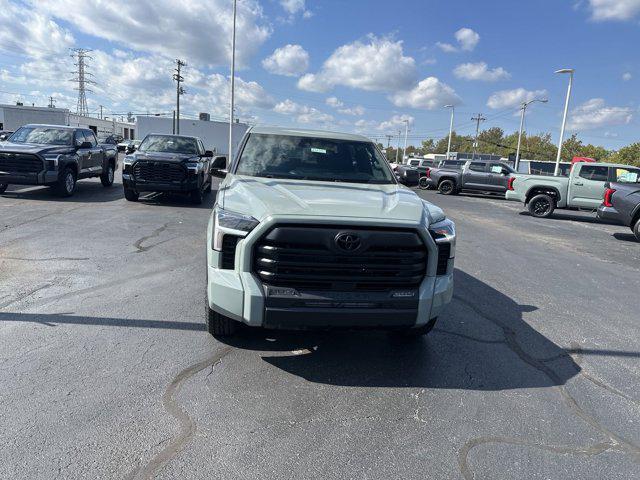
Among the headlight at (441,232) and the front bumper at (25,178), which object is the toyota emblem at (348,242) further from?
the front bumper at (25,178)

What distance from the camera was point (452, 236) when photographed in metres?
3.53

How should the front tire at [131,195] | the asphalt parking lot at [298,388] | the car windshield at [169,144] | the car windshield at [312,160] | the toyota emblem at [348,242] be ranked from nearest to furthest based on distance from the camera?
the asphalt parking lot at [298,388]
the toyota emblem at [348,242]
the car windshield at [312,160]
the front tire at [131,195]
the car windshield at [169,144]

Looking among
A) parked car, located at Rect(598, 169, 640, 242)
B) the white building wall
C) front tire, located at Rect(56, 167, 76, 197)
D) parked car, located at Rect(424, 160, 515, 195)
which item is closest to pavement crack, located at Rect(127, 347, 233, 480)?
front tire, located at Rect(56, 167, 76, 197)

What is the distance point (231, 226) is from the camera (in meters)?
3.22

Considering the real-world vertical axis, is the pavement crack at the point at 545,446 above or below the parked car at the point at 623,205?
below

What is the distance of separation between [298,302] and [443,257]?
3.90ft

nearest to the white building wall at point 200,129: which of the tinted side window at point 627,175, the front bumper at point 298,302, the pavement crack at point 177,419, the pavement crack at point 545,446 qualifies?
the tinted side window at point 627,175

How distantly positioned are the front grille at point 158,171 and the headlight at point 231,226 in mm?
8915

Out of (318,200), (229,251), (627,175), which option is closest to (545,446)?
(318,200)

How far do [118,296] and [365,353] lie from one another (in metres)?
2.82

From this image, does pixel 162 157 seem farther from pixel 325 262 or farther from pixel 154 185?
pixel 325 262

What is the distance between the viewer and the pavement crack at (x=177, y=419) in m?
2.38

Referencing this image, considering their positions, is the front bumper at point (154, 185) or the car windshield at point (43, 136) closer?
the front bumper at point (154, 185)

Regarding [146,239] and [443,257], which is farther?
[146,239]
